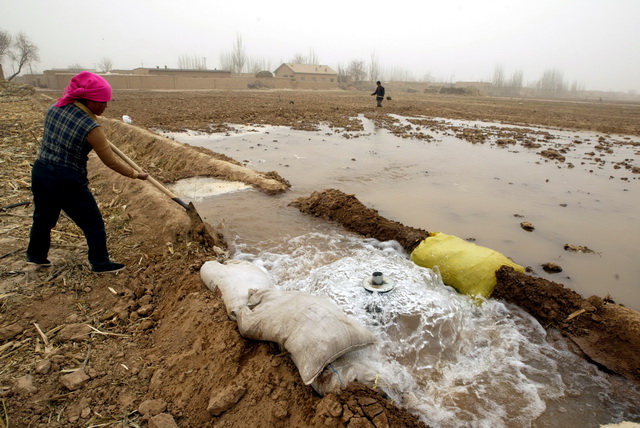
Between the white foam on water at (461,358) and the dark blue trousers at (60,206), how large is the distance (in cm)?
161

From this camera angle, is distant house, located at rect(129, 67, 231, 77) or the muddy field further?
distant house, located at rect(129, 67, 231, 77)

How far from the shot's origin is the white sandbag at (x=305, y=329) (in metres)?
1.92

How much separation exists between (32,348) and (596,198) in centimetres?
781

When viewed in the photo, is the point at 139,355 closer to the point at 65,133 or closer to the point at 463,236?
the point at 65,133

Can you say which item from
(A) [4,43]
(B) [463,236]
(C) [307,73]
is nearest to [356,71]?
(C) [307,73]

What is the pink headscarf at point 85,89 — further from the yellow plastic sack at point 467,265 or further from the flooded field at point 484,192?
the yellow plastic sack at point 467,265

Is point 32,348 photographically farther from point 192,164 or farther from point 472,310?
point 192,164

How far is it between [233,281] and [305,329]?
3.17 feet

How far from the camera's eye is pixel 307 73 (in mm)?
61344

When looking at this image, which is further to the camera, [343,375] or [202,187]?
[202,187]

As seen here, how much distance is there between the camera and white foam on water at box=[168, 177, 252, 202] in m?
5.71

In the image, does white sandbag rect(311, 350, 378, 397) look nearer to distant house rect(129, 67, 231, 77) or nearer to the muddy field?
the muddy field

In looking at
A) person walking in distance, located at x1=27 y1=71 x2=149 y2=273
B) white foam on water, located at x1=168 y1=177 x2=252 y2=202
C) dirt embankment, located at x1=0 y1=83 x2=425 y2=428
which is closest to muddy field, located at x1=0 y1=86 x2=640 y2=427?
dirt embankment, located at x1=0 y1=83 x2=425 y2=428

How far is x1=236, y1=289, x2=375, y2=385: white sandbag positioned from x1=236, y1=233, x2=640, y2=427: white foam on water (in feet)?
0.88
